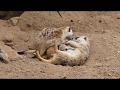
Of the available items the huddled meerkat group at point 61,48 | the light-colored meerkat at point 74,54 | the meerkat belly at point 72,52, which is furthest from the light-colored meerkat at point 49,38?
the meerkat belly at point 72,52

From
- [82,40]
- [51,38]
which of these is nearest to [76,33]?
[82,40]

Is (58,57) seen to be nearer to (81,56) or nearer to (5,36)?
(81,56)

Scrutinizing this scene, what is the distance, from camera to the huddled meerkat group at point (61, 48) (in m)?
4.50

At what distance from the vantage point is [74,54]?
469cm

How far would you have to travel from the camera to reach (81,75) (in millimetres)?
3682

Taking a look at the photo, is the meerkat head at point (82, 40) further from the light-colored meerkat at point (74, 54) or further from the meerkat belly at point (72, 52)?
the meerkat belly at point (72, 52)

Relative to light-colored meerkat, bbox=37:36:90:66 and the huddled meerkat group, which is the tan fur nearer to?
the huddled meerkat group

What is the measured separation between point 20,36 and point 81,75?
199 cm

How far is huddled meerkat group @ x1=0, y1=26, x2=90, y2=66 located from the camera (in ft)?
14.8

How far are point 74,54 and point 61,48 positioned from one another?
11.1 inches

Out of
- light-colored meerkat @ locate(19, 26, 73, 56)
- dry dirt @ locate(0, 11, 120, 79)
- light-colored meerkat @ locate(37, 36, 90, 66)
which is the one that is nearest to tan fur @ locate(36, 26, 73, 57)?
light-colored meerkat @ locate(19, 26, 73, 56)
